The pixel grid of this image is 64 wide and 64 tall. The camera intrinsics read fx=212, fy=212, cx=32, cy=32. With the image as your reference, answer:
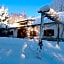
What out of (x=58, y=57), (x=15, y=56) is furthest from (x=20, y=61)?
(x=58, y=57)

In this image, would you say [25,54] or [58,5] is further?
[58,5]

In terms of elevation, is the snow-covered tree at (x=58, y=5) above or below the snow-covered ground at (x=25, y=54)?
above

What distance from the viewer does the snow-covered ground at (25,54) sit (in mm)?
8510

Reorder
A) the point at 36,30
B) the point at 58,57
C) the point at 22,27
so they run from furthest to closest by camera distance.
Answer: the point at 22,27 → the point at 36,30 → the point at 58,57

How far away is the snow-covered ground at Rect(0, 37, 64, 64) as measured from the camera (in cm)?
851

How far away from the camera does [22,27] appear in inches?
1531

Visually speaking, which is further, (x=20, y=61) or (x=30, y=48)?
(x=30, y=48)

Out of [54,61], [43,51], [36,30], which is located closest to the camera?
[54,61]

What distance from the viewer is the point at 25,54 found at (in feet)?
31.7

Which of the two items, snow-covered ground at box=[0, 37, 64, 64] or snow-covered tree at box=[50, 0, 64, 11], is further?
snow-covered tree at box=[50, 0, 64, 11]

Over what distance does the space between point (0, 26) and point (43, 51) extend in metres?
31.2

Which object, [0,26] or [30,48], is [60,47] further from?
[0,26]

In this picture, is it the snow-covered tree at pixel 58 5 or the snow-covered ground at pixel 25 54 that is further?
the snow-covered tree at pixel 58 5

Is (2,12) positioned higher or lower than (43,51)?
higher
